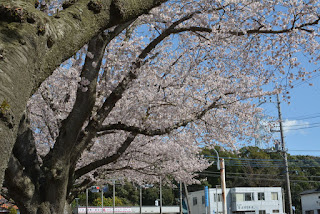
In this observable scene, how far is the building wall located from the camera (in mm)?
41938

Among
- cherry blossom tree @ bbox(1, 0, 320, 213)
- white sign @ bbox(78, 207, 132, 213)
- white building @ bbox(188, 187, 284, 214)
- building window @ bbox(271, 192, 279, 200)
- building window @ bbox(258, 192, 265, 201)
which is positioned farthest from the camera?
building window @ bbox(271, 192, 279, 200)

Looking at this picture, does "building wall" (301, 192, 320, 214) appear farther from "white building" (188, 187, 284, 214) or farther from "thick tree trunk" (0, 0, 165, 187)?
"thick tree trunk" (0, 0, 165, 187)

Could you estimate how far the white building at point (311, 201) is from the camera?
138 ft

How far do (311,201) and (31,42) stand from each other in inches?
1852

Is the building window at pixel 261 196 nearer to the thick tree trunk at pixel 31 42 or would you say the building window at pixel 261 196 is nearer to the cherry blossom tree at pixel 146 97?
the cherry blossom tree at pixel 146 97

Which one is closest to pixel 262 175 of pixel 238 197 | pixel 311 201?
pixel 238 197

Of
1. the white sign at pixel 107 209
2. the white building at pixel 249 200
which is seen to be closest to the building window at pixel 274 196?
the white building at pixel 249 200

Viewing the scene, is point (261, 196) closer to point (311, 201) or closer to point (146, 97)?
point (311, 201)

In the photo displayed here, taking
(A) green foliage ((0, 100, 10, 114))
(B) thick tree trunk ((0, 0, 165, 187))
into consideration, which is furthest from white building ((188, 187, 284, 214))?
(A) green foliage ((0, 100, 10, 114))

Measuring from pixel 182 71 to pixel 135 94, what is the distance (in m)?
1.34

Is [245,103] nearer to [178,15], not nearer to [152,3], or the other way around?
[178,15]

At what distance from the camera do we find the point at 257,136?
9.52 metres

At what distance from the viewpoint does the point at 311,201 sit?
42719 millimetres

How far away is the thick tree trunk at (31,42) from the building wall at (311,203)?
149ft
